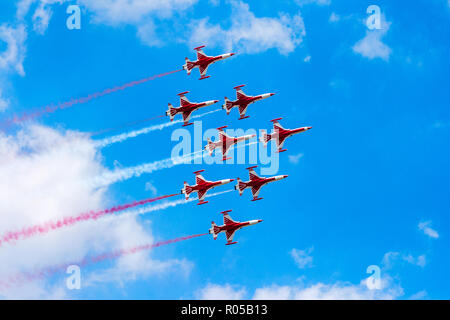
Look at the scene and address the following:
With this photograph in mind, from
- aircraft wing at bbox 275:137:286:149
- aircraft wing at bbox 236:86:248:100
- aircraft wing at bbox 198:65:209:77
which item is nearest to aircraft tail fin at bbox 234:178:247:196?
aircraft wing at bbox 275:137:286:149

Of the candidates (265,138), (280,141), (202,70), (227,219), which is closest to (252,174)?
(265,138)

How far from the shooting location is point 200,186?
177m

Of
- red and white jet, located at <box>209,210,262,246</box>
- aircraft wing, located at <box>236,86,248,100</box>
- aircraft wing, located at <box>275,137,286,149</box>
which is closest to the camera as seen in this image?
red and white jet, located at <box>209,210,262,246</box>

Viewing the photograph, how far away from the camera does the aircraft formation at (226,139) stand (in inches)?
6964

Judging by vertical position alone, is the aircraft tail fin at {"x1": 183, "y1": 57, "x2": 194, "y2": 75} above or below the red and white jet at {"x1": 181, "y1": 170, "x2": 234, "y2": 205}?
above

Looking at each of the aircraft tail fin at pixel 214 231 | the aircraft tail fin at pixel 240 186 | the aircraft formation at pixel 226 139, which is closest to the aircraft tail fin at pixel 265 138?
the aircraft formation at pixel 226 139

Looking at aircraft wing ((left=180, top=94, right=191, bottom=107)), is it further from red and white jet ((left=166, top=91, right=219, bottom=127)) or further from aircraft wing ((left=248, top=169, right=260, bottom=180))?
aircraft wing ((left=248, top=169, right=260, bottom=180))

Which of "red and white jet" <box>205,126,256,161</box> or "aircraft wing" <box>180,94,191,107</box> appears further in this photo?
"aircraft wing" <box>180,94,191,107</box>

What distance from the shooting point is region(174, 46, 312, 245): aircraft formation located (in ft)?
580

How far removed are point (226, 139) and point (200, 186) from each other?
12.6 meters

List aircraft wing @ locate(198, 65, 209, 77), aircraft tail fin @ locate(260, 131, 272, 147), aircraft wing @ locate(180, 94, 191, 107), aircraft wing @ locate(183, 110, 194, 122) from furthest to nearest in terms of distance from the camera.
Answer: aircraft wing @ locate(198, 65, 209, 77) → aircraft tail fin @ locate(260, 131, 272, 147) → aircraft wing @ locate(183, 110, 194, 122) → aircraft wing @ locate(180, 94, 191, 107)

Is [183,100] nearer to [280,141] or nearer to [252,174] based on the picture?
[252,174]

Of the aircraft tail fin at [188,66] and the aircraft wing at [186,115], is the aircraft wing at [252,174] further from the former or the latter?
the aircraft tail fin at [188,66]
